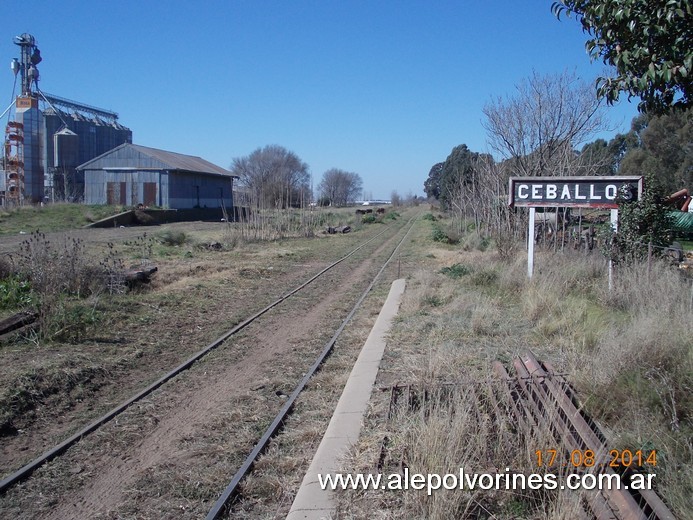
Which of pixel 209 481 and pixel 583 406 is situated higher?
pixel 583 406

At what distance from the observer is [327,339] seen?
1093cm

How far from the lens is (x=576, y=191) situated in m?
14.8

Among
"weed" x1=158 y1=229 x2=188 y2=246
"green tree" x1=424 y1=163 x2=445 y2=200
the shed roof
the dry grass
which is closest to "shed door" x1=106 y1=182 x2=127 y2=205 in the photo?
the shed roof

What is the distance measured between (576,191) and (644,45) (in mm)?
9210

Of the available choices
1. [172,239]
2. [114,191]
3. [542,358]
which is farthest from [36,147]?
[542,358]

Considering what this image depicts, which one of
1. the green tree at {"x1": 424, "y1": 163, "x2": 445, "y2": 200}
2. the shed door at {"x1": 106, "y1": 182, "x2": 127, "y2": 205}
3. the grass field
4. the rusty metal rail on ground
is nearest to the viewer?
the rusty metal rail on ground

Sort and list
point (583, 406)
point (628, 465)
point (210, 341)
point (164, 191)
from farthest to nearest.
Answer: point (164, 191) < point (210, 341) < point (583, 406) < point (628, 465)

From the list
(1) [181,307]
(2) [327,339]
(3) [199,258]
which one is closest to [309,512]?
(2) [327,339]

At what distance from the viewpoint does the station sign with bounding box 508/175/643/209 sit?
14.0m

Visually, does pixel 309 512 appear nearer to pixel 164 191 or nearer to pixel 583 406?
pixel 583 406

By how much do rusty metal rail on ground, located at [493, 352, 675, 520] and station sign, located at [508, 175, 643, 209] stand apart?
8294mm

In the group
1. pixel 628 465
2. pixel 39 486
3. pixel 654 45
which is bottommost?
pixel 39 486

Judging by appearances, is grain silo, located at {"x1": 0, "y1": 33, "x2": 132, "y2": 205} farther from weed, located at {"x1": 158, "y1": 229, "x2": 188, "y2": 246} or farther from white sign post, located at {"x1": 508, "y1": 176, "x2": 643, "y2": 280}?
white sign post, located at {"x1": 508, "y1": 176, "x2": 643, "y2": 280}

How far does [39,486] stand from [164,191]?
5145 centimetres
